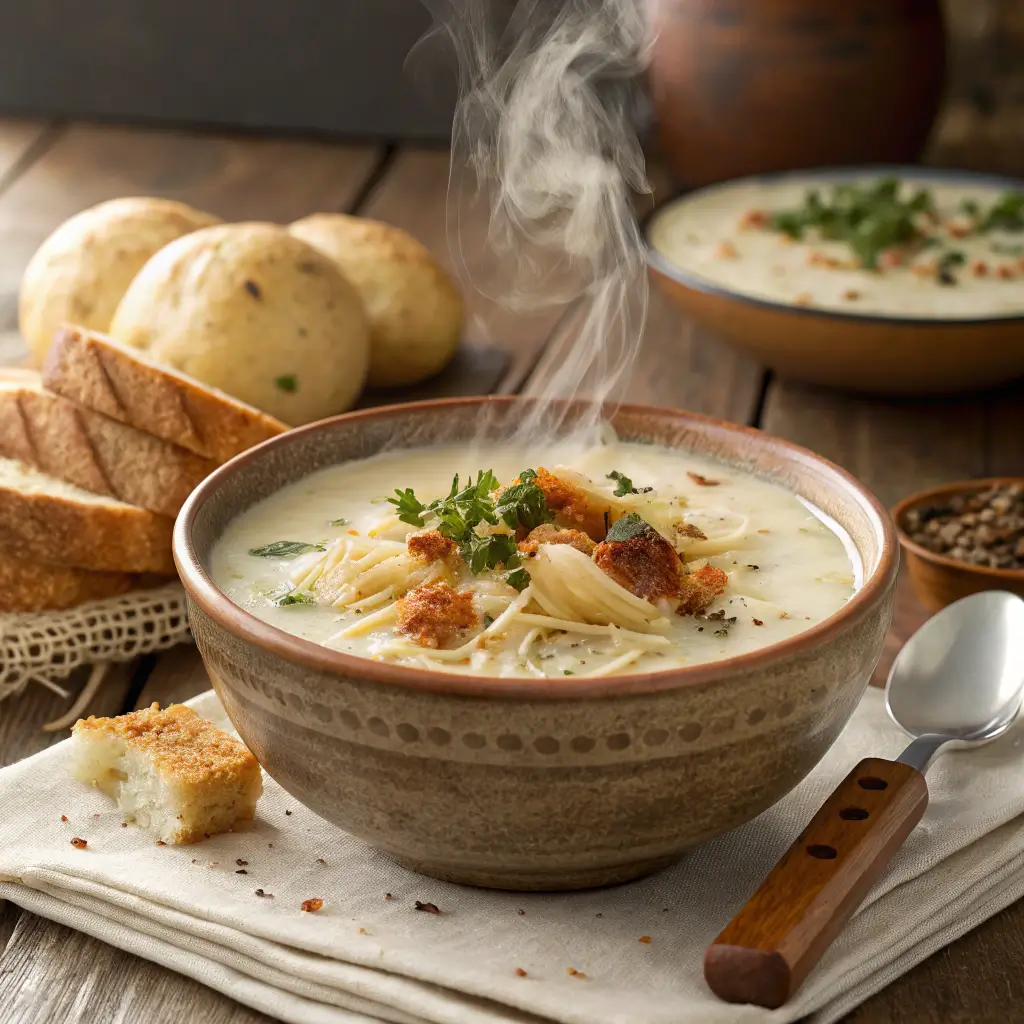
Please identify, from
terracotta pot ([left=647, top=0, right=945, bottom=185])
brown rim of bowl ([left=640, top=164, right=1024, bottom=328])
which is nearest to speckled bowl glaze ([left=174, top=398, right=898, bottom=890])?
brown rim of bowl ([left=640, top=164, right=1024, bottom=328])

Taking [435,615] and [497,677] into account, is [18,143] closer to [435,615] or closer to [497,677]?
[435,615]

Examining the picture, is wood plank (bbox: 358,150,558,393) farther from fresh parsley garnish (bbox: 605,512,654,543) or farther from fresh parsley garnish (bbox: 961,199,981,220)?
fresh parsley garnish (bbox: 605,512,654,543)

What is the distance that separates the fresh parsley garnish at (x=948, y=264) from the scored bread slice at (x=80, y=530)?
157 centimetres

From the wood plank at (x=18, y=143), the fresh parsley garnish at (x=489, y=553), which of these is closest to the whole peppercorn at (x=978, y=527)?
the fresh parsley garnish at (x=489, y=553)

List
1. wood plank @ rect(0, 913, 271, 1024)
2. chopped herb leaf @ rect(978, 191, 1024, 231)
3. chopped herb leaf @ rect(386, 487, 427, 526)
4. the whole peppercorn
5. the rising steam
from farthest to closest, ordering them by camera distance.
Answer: chopped herb leaf @ rect(978, 191, 1024, 231), the rising steam, the whole peppercorn, chopped herb leaf @ rect(386, 487, 427, 526), wood plank @ rect(0, 913, 271, 1024)

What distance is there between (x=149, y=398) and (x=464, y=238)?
1621mm

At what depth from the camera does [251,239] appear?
270 centimetres

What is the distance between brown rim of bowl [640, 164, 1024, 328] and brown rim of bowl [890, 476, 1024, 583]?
35 cm

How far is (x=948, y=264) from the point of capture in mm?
3027

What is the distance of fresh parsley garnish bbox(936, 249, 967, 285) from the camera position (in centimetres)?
297

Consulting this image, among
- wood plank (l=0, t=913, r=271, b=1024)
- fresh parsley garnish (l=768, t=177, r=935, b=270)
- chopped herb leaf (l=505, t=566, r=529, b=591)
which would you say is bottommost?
fresh parsley garnish (l=768, t=177, r=935, b=270)

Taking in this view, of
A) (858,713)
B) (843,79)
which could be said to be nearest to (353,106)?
(843,79)

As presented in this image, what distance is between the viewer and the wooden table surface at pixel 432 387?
1479 mm

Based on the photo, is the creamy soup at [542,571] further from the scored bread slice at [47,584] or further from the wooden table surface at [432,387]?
the scored bread slice at [47,584]
